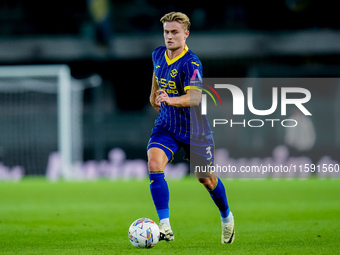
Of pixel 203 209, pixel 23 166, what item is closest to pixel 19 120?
pixel 23 166

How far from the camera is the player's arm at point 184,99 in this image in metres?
5.66

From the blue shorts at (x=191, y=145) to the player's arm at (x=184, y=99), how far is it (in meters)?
0.41

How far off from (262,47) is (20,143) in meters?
9.07

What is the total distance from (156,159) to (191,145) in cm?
47

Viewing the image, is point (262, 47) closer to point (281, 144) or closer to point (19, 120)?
point (281, 144)

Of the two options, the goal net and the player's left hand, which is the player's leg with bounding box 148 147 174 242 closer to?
the player's left hand

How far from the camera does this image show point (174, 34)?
5.99 metres

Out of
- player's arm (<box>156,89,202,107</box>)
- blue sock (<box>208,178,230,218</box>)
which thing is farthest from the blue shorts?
player's arm (<box>156,89,202,107</box>)

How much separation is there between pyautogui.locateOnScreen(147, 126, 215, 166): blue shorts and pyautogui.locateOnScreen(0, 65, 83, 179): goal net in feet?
40.0

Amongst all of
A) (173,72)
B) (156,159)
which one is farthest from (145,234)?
(173,72)

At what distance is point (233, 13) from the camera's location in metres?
26.4

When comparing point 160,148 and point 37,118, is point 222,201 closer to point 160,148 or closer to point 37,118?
point 160,148

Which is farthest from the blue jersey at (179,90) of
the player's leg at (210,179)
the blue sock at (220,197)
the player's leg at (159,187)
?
the blue sock at (220,197)

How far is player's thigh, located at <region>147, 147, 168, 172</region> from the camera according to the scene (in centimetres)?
579
